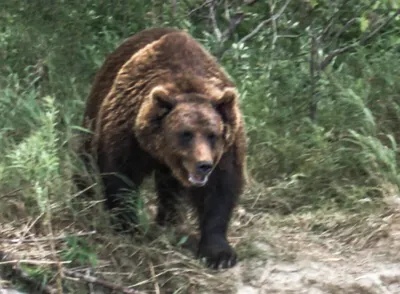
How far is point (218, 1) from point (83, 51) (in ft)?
5.39

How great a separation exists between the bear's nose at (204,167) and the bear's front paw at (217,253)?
500 millimetres

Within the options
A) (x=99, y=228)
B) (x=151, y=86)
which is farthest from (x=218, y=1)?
(x=99, y=228)


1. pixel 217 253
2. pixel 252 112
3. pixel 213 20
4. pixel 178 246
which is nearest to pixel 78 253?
pixel 178 246

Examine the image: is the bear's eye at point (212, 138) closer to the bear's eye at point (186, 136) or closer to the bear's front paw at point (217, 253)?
the bear's eye at point (186, 136)

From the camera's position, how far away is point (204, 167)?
427cm

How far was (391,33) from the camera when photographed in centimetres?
739

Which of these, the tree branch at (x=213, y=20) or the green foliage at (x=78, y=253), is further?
the tree branch at (x=213, y=20)

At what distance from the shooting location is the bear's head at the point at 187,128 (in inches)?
172

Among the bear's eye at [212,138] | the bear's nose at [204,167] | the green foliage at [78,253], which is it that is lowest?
the green foliage at [78,253]

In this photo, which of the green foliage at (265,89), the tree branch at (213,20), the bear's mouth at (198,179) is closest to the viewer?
the bear's mouth at (198,179)

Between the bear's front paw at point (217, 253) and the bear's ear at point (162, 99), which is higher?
the bear's ear at point (162, 99)

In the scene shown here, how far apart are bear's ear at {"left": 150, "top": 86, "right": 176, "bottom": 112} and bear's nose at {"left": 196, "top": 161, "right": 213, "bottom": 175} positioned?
0.41 meters

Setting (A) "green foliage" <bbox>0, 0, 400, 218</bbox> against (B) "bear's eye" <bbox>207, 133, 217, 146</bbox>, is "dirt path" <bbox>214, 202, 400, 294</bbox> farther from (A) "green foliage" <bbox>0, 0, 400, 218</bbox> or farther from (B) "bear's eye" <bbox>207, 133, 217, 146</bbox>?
(B) "bear's eye" <bbox>207, 133, 217, 146</bbox>

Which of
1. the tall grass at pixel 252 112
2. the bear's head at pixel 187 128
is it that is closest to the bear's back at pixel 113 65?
the tall grass at pixel 252 112
